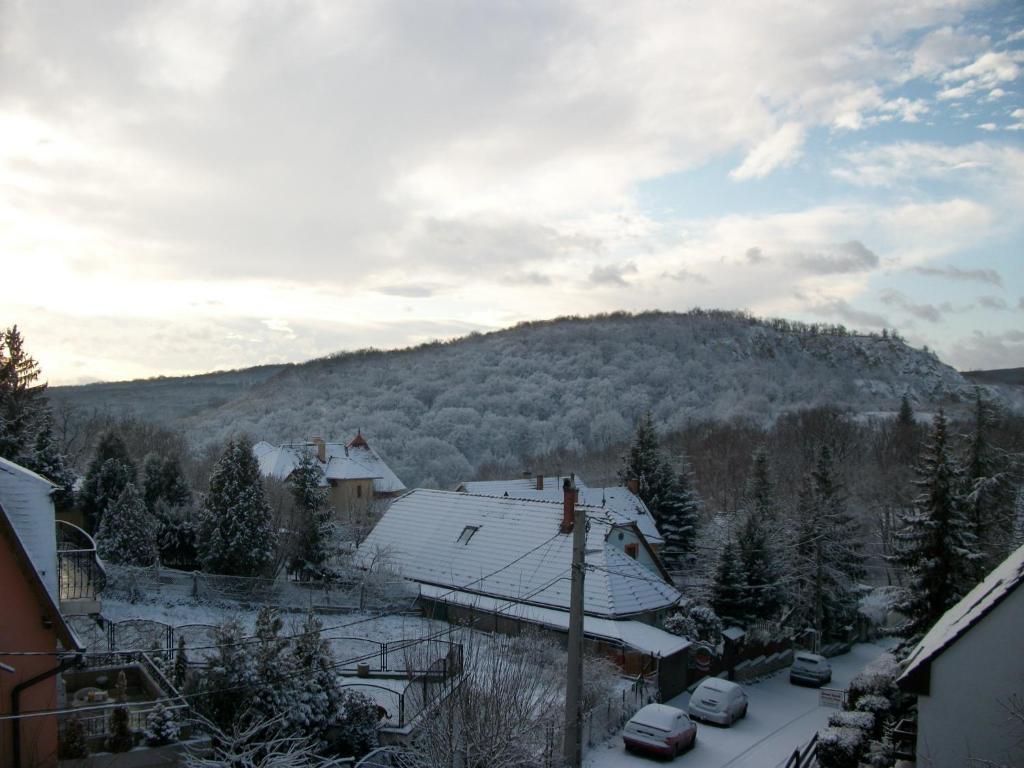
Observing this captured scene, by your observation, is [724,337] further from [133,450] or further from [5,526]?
[5,526]

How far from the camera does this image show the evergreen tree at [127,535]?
27703 mm

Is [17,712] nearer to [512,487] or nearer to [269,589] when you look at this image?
[269,589]

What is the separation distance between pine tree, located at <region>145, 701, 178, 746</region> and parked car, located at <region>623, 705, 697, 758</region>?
1100 centimetres

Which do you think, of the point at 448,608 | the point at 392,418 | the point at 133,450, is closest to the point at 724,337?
the point at 392,418

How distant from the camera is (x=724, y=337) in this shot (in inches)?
7116

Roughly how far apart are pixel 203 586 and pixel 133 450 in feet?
131

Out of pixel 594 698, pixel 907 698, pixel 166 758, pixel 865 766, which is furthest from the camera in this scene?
pixel 594 698

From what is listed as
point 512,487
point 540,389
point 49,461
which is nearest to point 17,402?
point 49,461

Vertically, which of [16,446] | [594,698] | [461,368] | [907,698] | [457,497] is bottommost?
[594,698]

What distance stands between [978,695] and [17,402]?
35.6 m

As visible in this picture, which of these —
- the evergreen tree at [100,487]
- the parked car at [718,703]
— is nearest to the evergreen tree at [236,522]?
the evergreen tree at [100,487]

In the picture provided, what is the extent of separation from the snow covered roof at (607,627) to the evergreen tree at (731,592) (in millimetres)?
5327

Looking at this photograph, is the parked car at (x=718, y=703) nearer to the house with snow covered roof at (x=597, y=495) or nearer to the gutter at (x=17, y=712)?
the house with snow covered roof at (x=597, y=495)

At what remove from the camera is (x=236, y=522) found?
28.8 metres
